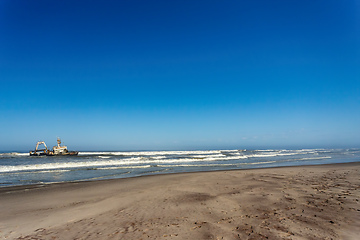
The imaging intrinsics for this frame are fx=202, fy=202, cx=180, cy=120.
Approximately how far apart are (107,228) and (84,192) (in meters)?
5.72

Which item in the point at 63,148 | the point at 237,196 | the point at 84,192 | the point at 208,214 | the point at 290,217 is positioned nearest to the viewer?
the point at 290,217

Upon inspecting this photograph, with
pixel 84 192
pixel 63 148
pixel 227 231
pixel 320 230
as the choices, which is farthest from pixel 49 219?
pixel 63 148

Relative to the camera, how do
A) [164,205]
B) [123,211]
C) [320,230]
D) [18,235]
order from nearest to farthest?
[320,230], [18,235], [123,211], [164,205]

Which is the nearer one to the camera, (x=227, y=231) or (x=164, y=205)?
(x=227, y=231)

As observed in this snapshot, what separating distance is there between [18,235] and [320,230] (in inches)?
291

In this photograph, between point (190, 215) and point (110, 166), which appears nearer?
point (190, 215)

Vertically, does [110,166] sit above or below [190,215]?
below

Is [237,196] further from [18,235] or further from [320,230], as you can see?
[18,235]

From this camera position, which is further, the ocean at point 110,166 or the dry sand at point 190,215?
the ocean at point 110,166

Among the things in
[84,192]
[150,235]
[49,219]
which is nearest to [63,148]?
[84,192]

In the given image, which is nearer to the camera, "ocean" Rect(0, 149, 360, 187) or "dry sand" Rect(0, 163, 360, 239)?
"dry sand" Rect(0, 163, 360, 239)

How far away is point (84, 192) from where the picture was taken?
10.2m

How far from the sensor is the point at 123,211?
22.2 feet

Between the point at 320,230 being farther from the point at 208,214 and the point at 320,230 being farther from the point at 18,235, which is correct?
the point at 18,235
